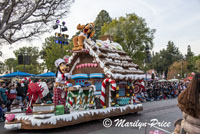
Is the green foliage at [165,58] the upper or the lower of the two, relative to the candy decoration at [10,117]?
upper

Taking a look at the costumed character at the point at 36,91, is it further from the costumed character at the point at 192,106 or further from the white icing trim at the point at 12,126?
the costumed character at the point at 192,106

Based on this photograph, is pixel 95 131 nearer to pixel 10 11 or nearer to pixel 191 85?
pixel 191 85

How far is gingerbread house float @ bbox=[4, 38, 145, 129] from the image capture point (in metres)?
8.65

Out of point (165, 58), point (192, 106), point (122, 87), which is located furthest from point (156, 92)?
point (165, 58)

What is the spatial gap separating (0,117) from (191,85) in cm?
985

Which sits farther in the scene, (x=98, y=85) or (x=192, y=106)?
(x=98, y=85)

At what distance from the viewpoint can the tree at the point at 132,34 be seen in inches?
1093

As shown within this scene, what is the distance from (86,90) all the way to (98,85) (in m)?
0.93

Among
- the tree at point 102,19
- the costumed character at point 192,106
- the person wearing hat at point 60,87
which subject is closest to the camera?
the costumed character at point 192,106

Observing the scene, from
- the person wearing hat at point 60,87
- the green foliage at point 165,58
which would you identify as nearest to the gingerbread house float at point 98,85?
the person wearing hat at point 60,87

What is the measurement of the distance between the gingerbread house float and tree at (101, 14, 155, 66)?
664 inches

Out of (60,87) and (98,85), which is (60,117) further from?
(98,85)

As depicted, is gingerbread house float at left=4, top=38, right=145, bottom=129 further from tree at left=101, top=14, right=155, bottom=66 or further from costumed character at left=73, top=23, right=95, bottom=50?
tree at left=101, top=14, right=155, bottom=66

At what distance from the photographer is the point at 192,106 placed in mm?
3062
